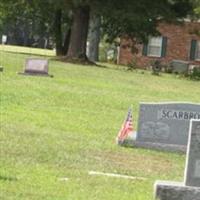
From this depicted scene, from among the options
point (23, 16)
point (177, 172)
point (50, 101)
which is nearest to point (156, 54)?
point (23, 16)

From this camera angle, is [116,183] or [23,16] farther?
[23,16]

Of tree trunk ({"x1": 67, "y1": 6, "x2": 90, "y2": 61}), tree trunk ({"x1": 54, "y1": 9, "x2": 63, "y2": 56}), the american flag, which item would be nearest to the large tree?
tree trunk ({"x1": 67, "y1": 6, "x2": 90, "y2": 61})

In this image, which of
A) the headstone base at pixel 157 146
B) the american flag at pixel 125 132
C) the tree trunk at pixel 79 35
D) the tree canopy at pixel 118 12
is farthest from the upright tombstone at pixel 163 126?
the tree trunk at pixel 79 35

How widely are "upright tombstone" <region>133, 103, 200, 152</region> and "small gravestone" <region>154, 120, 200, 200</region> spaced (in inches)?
210

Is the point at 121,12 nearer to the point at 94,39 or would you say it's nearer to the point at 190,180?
the point at 94,39

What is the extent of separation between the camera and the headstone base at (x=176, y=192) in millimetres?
7246

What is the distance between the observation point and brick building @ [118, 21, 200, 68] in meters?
53.7

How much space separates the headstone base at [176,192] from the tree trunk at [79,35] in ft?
111

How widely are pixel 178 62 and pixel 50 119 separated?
117 feet

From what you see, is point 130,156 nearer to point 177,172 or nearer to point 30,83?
point 177,172

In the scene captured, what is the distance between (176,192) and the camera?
7.27 m

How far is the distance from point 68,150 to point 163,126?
83.4 inches

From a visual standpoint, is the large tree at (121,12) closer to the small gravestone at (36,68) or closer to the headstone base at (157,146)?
the small gravestone at (36,68)

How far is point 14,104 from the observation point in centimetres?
1698
